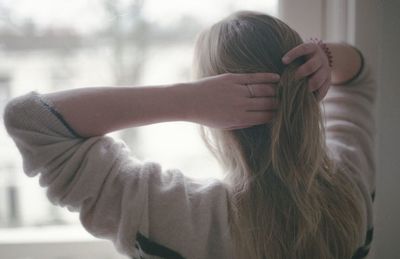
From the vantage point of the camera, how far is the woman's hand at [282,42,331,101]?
57cm

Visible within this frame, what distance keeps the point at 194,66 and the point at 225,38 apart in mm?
94

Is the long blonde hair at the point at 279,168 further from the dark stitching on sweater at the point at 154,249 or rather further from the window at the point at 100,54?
the window at the point at 100,54

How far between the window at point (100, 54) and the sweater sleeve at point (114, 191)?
305 millimetres

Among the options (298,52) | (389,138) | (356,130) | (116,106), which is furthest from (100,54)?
(389,138)

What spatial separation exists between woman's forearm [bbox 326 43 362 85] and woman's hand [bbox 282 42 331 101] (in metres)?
0.11

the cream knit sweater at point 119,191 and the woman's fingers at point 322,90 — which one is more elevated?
the woman's fingers at point 322,90

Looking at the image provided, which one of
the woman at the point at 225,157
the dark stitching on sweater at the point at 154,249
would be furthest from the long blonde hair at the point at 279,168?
the dark stitching on sweater at the point at 154,249

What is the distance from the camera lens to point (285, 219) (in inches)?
24.7

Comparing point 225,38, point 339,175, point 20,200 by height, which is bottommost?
point 20,200

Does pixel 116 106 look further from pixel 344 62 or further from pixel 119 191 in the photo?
pixel 344 62

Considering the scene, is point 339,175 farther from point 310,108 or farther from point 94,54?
point 94,54

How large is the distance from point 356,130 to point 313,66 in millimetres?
202

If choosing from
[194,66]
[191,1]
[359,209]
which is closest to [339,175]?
[359,209]

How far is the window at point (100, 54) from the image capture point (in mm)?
823
